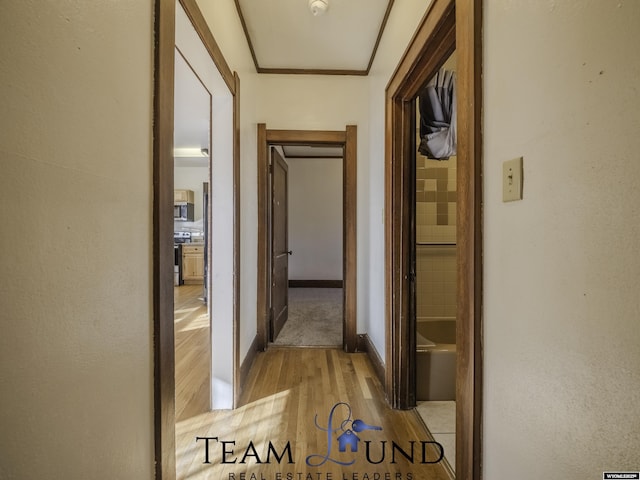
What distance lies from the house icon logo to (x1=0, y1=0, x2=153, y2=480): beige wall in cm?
95

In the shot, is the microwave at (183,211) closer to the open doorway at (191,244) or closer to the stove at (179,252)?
the open doorway at (191,244)

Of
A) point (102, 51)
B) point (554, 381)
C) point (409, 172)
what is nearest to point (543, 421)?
point (554, 381)

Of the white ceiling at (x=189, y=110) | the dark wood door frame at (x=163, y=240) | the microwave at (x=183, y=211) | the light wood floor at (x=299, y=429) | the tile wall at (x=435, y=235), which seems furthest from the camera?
the microwave at (x=183, y=211)

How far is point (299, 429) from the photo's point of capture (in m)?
1.80

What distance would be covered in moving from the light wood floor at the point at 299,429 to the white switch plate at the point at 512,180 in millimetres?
1390

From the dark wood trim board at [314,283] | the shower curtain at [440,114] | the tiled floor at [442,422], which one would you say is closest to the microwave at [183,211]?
the dark wood trim board at [314,283]

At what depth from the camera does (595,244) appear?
615 millimetres

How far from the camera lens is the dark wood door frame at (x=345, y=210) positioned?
2.94 meters

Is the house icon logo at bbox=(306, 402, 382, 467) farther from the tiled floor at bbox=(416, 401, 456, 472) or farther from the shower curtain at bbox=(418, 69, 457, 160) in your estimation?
the shower curtain at bbox=(418, 69, 457, 160)

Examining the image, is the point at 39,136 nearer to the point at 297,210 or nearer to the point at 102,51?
the point at 102,51

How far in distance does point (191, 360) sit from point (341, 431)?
5.32ft

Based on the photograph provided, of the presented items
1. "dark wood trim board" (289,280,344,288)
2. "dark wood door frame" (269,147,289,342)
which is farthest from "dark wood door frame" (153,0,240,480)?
"dark wood trim board" (289,280,344,288)

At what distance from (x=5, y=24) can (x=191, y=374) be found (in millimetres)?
2552

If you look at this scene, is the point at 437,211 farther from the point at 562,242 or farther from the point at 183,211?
the point at 183,211
